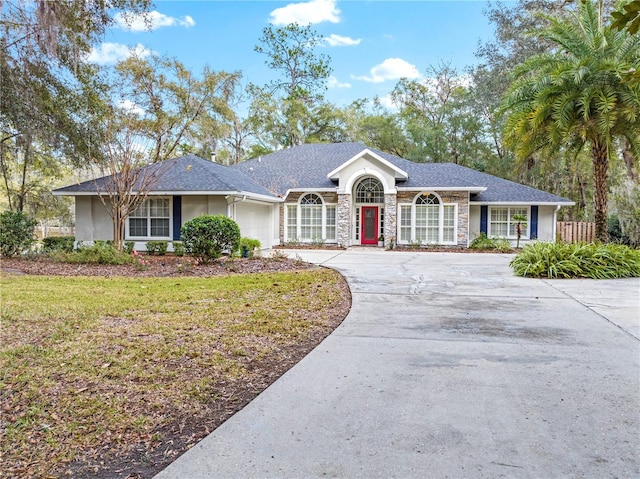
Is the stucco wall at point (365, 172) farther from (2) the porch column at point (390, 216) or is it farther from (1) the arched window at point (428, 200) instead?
(1) the arched window at point (428, 200)

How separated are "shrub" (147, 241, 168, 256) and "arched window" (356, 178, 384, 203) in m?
10.1

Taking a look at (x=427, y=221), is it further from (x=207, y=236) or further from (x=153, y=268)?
(x=153, y=268)

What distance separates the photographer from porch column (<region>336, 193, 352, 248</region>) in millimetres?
20625

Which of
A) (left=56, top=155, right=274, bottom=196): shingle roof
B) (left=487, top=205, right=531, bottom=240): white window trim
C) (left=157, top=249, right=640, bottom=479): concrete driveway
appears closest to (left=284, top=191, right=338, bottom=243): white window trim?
(left=56, top=155, right=274, bottom=196): shingle roof

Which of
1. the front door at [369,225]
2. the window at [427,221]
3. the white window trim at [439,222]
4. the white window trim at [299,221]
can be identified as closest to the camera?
the white window trim at [439,222]

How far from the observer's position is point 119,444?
2.91 m

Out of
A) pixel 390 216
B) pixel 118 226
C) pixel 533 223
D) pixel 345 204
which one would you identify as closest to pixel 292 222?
pixel 345 204

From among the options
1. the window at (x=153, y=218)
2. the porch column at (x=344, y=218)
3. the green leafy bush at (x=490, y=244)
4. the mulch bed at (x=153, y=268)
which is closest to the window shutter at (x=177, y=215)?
the window at (x=153, y=218)

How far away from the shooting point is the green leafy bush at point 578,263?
35.1 feet

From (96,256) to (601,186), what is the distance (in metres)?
14.7

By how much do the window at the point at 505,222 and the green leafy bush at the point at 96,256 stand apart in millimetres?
15908

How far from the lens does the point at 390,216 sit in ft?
67.2

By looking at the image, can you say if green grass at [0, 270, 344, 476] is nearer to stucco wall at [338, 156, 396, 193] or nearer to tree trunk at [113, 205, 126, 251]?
tree trunk at [113, 205, 126, 251]

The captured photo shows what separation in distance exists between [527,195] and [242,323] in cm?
1792
